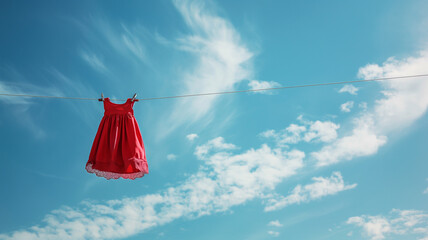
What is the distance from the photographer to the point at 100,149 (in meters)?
6.75

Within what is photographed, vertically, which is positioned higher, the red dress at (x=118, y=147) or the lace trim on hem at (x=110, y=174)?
the red dress at (x=118, y=147)

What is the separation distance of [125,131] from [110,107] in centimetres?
64

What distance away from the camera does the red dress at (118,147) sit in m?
6.70

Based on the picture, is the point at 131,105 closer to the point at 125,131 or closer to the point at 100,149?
the point at 125,131

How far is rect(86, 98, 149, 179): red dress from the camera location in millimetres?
6703

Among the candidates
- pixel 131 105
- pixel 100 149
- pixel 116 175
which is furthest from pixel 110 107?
pixel 116 175

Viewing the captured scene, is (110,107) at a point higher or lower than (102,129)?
higher

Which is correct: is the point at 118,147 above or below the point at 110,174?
above

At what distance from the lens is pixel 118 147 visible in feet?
22.7

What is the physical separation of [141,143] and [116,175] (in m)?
0.84

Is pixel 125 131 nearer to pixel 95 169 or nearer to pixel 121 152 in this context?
pixel 121 152

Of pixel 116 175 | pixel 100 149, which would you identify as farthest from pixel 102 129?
pixel 116 175

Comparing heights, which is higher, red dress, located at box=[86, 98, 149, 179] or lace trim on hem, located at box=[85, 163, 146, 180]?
red dress, located at box=[86, 98, 149, 179]

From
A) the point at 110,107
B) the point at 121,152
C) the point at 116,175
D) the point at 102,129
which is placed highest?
the point at 110,107
